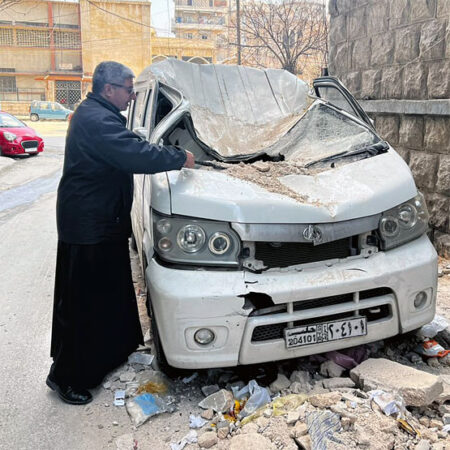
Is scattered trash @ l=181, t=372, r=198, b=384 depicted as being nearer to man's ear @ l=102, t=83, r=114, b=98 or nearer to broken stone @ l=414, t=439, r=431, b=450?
broken stone @ l=414, t=439, r=431, b=450

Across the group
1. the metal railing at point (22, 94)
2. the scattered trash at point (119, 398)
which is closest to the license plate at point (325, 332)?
the scattered trash at point (119, 398)

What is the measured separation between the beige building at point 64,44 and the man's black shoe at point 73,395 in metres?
49.5

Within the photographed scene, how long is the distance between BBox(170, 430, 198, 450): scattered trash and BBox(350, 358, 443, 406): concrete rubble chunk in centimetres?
97

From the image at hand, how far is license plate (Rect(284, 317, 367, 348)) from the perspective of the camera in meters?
2.96

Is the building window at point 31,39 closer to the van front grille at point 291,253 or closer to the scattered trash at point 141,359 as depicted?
the scattered trash at point 141,359

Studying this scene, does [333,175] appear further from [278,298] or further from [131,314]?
[131,314]

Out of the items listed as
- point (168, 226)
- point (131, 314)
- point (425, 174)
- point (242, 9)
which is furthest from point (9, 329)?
point (242, 9)

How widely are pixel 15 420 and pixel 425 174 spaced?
4.78 metres

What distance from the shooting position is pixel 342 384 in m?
3.03

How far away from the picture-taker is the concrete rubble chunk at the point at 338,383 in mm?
3020

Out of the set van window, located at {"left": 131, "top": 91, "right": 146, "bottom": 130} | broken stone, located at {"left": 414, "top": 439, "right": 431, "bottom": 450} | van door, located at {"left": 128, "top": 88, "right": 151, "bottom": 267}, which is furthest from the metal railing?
broken stone, located at {"left": 414, "top": 439, "right": 431, "bottom": 450}

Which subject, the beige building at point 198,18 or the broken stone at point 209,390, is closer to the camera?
the broken stone at point 209,390

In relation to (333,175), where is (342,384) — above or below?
below

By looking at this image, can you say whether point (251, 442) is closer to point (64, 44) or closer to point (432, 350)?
point (432, 350)
